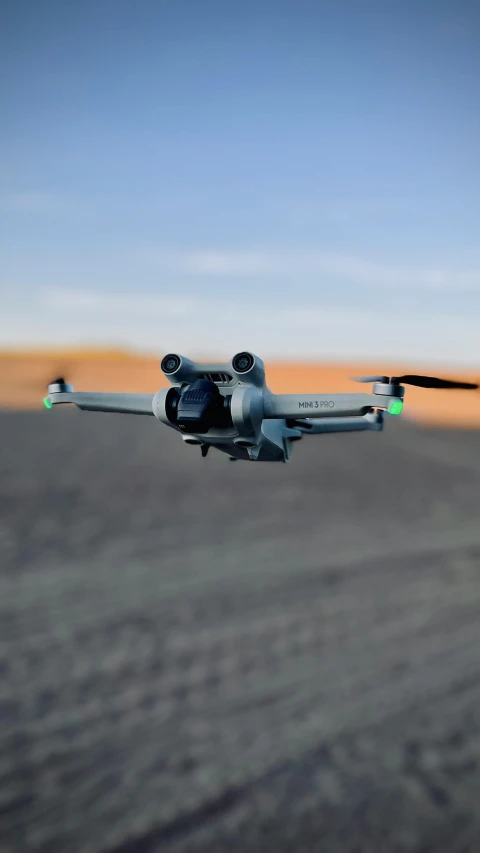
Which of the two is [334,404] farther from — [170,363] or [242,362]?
[170,363]

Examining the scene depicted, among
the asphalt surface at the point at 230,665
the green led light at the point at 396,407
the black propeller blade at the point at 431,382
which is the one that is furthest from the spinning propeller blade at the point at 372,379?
the asphalt surface at the point at 230,665

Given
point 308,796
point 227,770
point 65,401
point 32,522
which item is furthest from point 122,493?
point 65,401

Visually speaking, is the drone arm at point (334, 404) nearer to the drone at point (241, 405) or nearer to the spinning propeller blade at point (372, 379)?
the drone at point (241, 405)

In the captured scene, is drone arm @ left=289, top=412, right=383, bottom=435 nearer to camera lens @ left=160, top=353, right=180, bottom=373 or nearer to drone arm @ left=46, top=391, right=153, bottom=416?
camera lens @ left=160, top=353, right=180, bottom=373

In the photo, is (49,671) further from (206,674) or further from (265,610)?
(265,610)

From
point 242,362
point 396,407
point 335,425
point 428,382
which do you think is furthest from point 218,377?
point 428,382

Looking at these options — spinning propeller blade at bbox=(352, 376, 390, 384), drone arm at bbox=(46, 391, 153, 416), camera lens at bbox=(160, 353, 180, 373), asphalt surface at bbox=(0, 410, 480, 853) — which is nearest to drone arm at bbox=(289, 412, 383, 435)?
spinning propeller blade at bbox=(352, 376, 390, 384)
